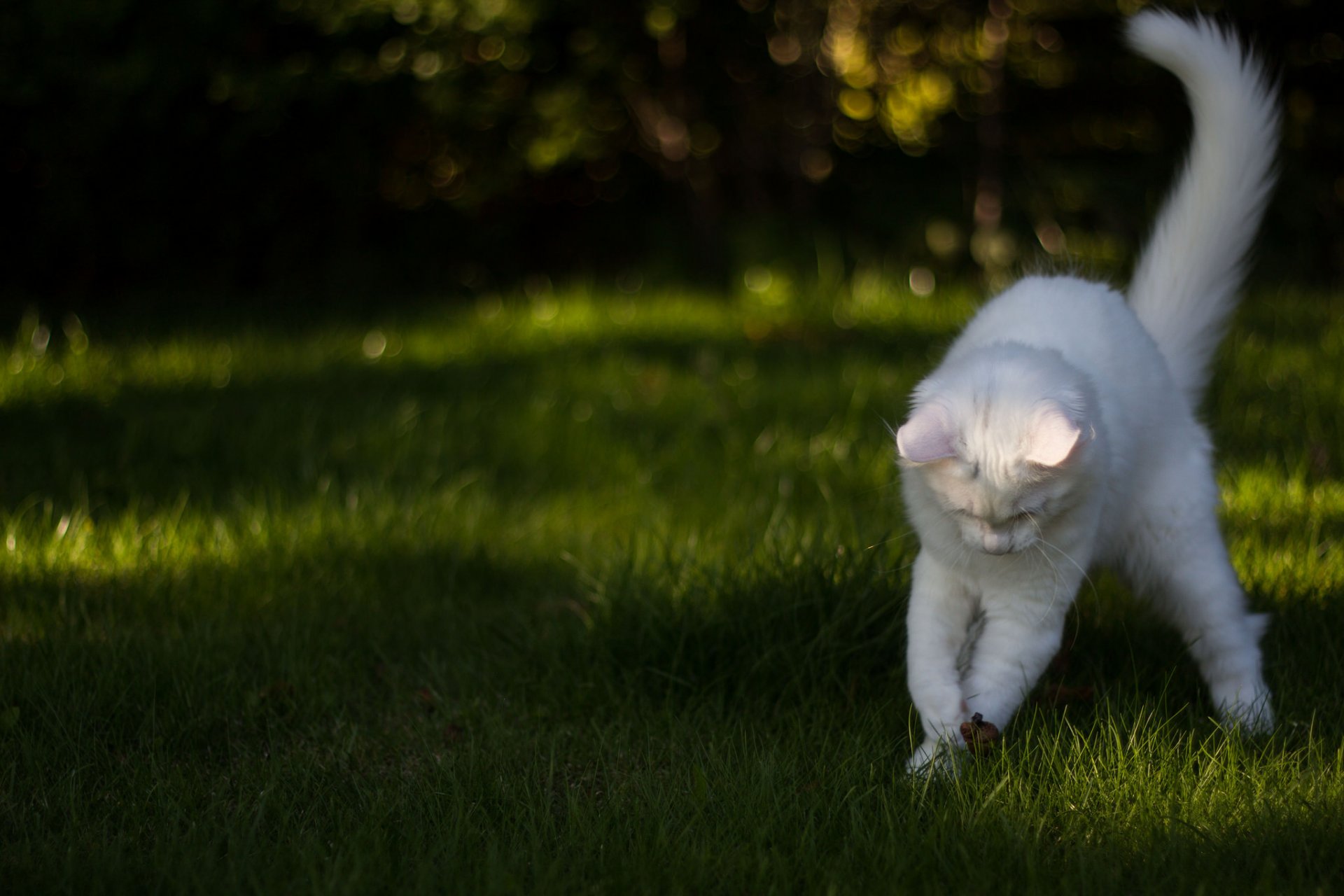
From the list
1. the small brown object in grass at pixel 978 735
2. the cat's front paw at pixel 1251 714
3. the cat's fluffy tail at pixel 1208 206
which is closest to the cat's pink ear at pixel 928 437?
the small brown object in grass at pixel 978 735

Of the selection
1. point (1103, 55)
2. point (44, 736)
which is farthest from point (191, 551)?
point (1103, 55)

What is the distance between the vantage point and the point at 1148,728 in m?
2.14

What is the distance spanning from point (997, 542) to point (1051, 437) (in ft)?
0.67

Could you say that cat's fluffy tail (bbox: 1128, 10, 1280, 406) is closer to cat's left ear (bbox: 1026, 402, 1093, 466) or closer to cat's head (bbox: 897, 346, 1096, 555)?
cat's head (bbox: 897, 346, 1096, 555)

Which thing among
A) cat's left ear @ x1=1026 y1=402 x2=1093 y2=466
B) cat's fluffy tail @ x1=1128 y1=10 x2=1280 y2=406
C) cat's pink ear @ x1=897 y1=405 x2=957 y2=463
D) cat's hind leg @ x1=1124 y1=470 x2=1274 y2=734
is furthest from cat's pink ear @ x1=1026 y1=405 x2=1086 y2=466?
cat's fluffy tail @ x1=1128 y1=10 x2=1280 y2=406

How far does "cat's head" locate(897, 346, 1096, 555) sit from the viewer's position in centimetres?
186

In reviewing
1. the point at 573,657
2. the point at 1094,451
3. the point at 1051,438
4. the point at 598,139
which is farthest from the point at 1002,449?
the point at 598,139


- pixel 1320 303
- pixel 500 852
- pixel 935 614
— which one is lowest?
pixel 500 852

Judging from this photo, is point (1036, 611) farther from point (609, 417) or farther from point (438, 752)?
point (609, 417)

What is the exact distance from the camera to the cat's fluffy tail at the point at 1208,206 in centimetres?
265

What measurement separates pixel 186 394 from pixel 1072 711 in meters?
3.40

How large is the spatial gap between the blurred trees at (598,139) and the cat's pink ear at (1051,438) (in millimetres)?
3917

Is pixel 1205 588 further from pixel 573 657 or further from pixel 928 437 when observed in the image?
pixel 573 657

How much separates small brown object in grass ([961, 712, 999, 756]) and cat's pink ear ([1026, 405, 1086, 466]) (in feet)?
1.60
